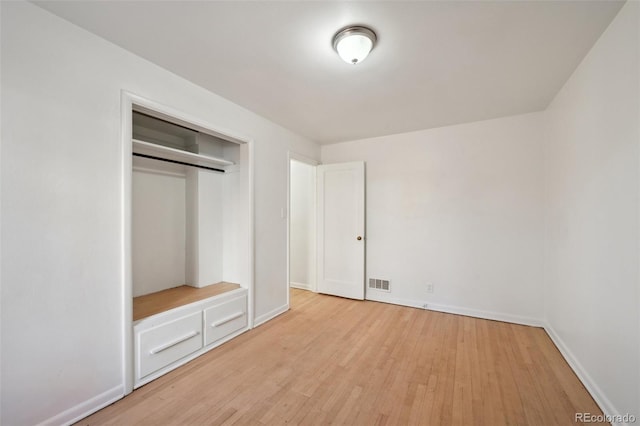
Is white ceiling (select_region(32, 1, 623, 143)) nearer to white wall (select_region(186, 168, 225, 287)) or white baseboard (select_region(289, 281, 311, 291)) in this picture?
white wall (select_region(186, 168, 225, 287))

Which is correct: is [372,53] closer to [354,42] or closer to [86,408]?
[354,42]

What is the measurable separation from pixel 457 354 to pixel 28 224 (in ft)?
10.9

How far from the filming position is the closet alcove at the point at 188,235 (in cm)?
232

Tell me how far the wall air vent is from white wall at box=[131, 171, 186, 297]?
8.46 feet

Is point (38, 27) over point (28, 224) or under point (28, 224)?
over

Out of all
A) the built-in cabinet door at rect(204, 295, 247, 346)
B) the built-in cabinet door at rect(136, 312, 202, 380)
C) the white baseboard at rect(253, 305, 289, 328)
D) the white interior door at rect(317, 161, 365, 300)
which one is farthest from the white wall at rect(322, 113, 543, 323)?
the built-in cabinet door at rect(136, 312, 202, 380)

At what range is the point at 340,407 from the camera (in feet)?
5.72

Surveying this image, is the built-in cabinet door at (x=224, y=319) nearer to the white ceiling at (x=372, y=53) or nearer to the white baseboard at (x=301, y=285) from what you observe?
the white baseboard at (x=301, y=285)

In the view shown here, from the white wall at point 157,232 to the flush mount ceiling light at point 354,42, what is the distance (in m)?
2.29

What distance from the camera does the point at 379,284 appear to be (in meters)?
3.89

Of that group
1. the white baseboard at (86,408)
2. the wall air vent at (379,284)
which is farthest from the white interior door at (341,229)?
the white baseboard at (86,408)

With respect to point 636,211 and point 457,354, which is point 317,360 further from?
point 636,211

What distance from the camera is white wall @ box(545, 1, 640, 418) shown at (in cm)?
143

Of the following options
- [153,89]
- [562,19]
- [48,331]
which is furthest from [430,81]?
[48,331]
